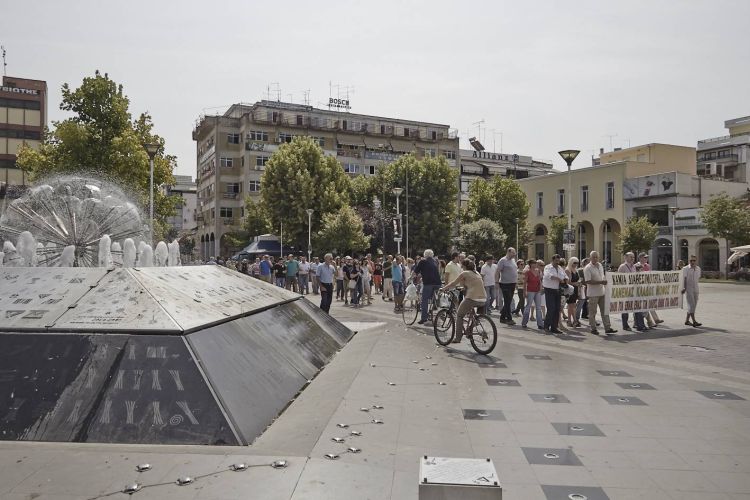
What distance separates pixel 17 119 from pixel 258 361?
63718mm

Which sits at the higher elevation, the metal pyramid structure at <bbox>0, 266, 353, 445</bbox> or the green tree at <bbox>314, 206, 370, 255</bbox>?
the green tree at <bbox>314, 206, 370, 255</bbox>

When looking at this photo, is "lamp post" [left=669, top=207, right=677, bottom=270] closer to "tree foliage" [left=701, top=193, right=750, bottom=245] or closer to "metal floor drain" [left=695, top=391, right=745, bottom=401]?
"tree foliage" [left=701, top=193, right=750, bottom=245]

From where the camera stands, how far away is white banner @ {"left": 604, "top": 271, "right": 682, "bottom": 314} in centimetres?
1362

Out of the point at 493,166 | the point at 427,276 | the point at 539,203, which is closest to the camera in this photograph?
the point at 427,276

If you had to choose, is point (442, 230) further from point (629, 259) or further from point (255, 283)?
point (255, 283)

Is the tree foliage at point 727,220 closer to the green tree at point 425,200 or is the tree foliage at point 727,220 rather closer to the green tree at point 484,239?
the green tree at point 484,239

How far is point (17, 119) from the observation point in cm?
5834

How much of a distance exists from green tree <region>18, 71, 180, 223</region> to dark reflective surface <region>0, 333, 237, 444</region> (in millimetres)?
20551

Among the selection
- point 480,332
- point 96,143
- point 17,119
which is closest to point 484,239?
point 96,143

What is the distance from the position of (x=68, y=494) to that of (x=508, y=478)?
9.99 feet

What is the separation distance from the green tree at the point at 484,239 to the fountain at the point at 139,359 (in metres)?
40.4

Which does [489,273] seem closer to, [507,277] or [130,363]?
[507,277]

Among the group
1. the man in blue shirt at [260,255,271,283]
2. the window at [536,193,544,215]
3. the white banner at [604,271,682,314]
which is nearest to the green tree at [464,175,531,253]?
the window at [536,193,544,215]

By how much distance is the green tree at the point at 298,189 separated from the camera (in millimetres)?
43062
